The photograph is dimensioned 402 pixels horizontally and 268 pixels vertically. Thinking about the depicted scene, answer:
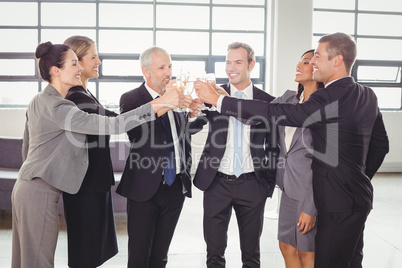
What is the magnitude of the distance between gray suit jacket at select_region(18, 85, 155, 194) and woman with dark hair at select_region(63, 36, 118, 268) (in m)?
0.14

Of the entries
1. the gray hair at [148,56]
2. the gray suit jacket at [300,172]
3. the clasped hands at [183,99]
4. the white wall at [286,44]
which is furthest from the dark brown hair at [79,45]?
the white wall at [286,44]

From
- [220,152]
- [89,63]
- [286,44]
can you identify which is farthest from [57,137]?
[286,44]

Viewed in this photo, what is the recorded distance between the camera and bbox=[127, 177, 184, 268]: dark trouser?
2.47m

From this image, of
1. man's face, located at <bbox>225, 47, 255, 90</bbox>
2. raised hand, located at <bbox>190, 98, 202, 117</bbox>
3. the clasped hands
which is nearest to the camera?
the clasped hands

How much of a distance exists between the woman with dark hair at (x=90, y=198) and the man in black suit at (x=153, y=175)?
13 cm

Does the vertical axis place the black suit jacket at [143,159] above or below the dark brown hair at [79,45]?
below

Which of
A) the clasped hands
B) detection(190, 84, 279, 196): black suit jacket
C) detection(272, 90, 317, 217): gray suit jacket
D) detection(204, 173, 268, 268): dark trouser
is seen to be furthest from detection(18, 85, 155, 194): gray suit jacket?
detection(272, 90, 317, 217): gray suit jacket

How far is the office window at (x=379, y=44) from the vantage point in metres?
8.00

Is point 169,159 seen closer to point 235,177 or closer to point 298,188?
point 235,177

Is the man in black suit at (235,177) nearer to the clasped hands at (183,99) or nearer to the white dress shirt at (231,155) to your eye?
the white dress shirt at (231,155)

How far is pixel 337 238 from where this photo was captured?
203 cm

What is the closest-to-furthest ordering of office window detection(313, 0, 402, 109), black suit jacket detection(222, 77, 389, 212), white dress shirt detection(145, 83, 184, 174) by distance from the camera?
black suit jacket detection(222, 77, 389, 212) → white dress shirt detection(145, 83, 184, 174) → office window detection(313, 0, 402, 109)

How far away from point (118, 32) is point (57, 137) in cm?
564

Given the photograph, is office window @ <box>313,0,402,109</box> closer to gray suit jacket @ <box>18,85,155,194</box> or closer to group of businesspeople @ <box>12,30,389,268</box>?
group of businesspeople @ <box>12,30,389,268</box>
